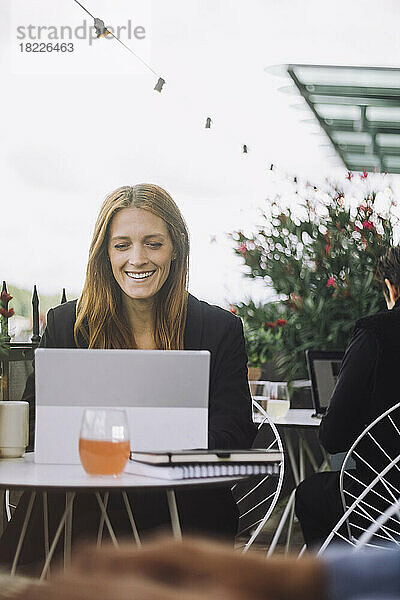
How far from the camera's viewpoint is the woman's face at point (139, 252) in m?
3.38

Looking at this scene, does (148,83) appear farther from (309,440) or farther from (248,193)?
(309,440)

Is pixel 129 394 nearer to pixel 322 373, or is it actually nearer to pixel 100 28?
pixel 322 373

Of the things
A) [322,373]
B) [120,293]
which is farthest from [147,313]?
[322,373]

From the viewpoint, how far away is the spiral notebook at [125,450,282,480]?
1844mm

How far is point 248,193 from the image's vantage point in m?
4.30

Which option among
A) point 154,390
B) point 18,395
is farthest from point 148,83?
point 154,390

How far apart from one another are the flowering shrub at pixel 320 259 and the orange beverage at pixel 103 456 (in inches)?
95.9

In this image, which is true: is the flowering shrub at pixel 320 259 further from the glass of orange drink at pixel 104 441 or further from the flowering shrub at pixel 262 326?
the glass of orange drink at pixel 104 441

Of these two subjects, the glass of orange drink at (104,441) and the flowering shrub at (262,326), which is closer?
the glass of orange drink at (104,441)

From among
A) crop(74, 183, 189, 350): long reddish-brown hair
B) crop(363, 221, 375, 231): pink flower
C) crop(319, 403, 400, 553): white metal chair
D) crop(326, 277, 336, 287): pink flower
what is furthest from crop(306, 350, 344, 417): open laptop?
crop(319, 403, 400, 553): white metal chair

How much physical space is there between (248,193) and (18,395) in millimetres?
1317

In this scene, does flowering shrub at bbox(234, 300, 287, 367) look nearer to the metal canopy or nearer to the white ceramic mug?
the metal canopy

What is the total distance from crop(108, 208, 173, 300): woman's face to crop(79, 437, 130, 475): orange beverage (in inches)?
59.3

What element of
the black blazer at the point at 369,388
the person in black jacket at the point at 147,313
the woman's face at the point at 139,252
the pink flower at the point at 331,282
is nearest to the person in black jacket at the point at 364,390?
the black blazer at the point at 369,388
